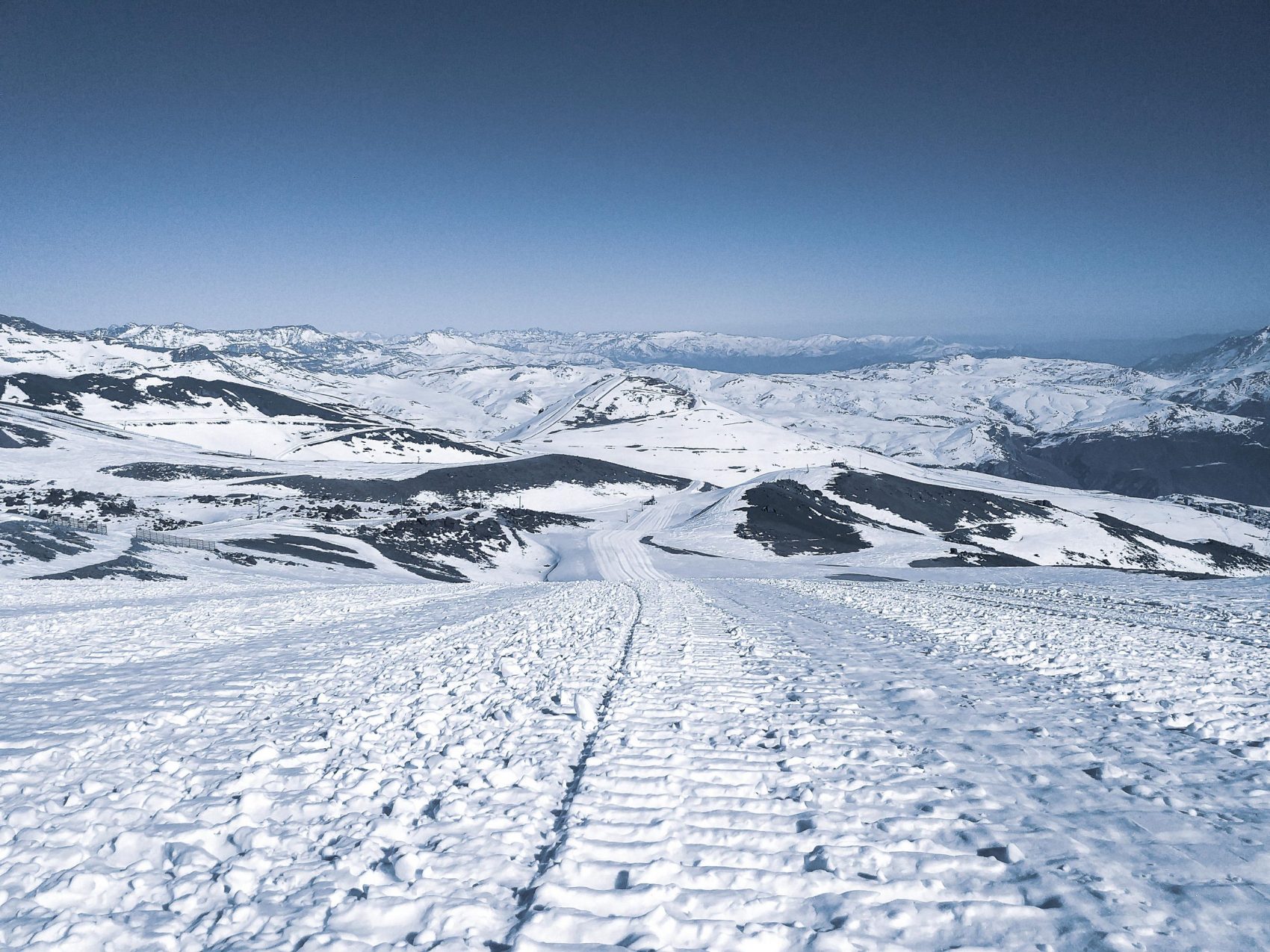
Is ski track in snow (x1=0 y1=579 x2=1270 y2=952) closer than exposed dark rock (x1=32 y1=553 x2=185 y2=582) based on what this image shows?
Yes

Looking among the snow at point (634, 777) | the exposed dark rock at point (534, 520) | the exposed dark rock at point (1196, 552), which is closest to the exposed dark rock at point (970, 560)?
the exposed dark rock at point (1196, 552)

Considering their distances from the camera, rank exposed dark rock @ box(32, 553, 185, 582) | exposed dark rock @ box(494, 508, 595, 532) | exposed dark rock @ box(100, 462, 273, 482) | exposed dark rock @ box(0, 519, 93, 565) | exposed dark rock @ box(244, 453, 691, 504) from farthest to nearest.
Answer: exposed dark rock @ box(244, 453, 691, 504) → exposed dark rock @ box(100, 462, 273, 482) → exposed dark rock @ box(494, 508, 595, 532) → exposed dark rock @ box(0, 519, 93, 565) → exposed dark rock @ box(32, 553, 185, 582)

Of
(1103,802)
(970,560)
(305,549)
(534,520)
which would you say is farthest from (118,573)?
(970,560)

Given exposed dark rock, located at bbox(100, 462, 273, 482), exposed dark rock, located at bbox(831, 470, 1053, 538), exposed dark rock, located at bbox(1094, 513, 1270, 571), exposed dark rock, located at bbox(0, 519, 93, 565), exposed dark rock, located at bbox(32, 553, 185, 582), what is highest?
exposed dark rock, located at bbox(0, 519, 93, 565)

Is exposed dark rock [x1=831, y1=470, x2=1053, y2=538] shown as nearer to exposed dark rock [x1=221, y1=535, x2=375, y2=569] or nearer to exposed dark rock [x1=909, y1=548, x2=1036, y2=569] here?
exposed dark rock [x1=909, y1=548, x2=1036, y2=569]

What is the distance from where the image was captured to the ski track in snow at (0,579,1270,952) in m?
4.41

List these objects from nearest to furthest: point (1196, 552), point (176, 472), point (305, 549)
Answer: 1. point (305, 549)
2. point (1196, 552)
3. point (176, 472)

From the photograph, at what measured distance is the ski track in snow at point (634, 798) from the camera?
4406 mm

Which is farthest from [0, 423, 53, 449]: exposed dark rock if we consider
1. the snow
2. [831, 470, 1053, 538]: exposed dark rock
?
[831, 470, 1053, 538]: exposed dark rock

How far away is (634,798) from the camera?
620 centimetres

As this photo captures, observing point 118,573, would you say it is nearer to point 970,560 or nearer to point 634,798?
point 634,798

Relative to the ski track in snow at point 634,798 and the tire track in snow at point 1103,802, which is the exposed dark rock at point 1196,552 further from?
the ski track in snow at point 634,798

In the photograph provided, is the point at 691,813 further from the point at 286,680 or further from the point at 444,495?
the point at 444,495

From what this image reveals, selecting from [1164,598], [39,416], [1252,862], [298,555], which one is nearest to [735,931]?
[1252,862]
